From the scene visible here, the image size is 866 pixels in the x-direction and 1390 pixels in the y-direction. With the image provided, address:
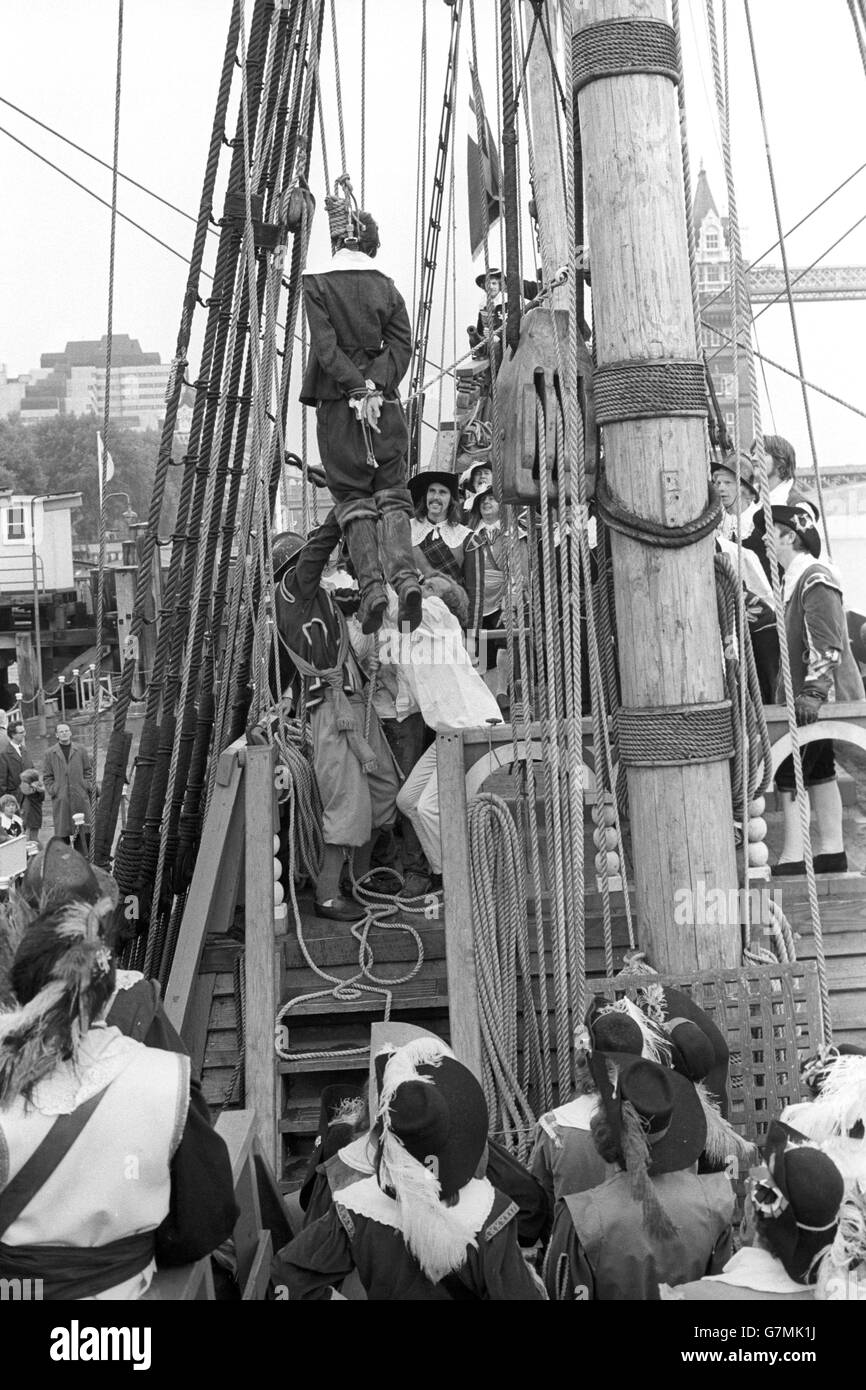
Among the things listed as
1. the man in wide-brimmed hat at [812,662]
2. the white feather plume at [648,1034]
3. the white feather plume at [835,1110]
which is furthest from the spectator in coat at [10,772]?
the white feather plume at [835,1110]

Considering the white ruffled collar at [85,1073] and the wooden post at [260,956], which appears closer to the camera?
the white ruffled collar at [85,1073]

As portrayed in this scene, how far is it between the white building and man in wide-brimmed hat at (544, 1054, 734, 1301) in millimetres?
35738

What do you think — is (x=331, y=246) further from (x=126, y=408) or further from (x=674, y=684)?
(x=126, y=408)

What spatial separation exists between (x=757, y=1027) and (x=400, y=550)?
2676mm

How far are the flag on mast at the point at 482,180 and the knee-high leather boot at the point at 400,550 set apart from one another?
5.05m

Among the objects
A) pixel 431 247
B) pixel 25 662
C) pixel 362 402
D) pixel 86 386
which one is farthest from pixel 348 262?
pixel 86 386

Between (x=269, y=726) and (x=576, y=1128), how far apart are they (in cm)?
244

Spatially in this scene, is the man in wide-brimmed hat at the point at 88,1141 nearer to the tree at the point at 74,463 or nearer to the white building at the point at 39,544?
the white building at the point at 39,544

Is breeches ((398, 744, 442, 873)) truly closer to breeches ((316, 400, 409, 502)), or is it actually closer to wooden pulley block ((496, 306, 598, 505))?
breeches ((316, 400, 409, 502))

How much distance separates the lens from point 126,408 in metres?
68.1

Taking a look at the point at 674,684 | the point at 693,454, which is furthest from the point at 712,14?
the point at 674,684

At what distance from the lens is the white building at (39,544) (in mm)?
36781

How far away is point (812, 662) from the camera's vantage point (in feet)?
16.5

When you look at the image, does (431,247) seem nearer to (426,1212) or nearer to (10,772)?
(10,772)
